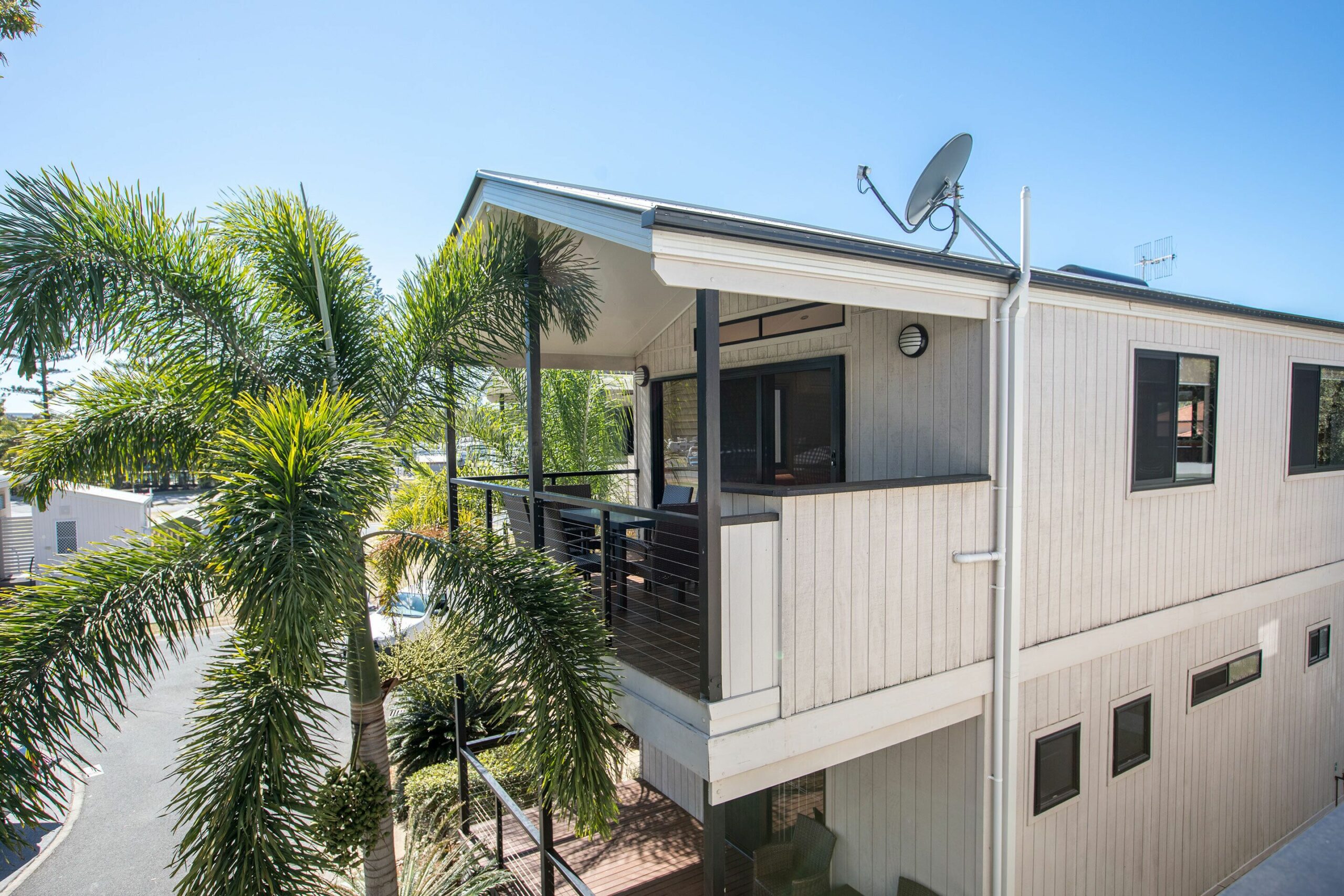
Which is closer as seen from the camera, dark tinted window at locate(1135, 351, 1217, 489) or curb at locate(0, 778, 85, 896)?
dark tinted window at locate(1135, 351, 1217, 489)

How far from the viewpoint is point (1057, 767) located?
544 cm

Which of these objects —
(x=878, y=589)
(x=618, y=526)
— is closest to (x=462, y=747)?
(x=618, y=526)

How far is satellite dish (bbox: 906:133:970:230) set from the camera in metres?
5.42

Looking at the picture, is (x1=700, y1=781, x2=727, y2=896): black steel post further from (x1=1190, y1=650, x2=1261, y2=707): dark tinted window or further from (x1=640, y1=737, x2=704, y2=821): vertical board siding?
(x1=1190, y1=650, x2=1261, y2=707): dark tinted window

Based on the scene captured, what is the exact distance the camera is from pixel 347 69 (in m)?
9.41

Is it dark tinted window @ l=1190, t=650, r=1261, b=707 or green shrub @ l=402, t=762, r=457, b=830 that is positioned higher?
dark tinted window @ l=1190, t=650, r=1261, b=707

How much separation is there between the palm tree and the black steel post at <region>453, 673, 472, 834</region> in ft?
5.46

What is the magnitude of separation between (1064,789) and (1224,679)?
2.86 m

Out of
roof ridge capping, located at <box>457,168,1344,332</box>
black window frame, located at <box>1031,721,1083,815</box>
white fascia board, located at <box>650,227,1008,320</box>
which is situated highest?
roof ridge capping, located at <box>457,168,1344,332</box>

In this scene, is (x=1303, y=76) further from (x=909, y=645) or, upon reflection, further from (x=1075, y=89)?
(x=909, y=645)

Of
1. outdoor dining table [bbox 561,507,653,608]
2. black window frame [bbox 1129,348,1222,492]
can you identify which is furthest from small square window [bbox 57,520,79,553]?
black window frame [bbox 1129,348,1222,492]

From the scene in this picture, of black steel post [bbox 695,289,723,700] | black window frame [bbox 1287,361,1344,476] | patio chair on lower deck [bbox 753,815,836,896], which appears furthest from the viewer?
black window frame [bbox 1287,361,1344,476]

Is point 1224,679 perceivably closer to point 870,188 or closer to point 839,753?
point 839,753

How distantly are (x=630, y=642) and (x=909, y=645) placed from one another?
6.30 ft
